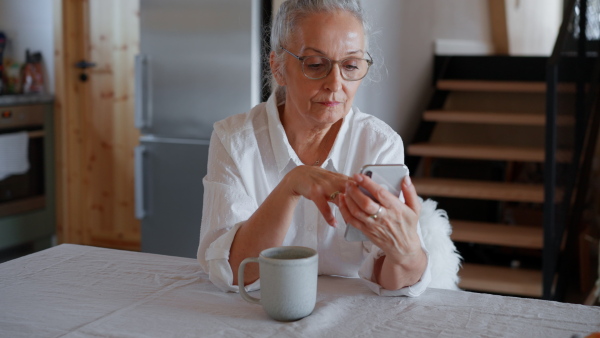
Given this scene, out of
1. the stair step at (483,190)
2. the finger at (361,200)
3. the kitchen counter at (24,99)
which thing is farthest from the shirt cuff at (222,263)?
the kitchen counter at (24,99)

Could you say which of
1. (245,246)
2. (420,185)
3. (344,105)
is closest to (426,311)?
(245,246)

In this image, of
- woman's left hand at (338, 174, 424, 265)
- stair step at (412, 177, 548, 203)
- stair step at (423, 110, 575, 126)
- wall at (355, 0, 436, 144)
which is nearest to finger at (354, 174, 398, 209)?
woman's left hand at (338, 174, 424, 265)

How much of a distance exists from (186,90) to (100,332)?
2249 mm

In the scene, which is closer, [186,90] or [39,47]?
[186,90]

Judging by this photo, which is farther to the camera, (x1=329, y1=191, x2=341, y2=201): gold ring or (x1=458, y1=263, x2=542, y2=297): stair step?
(x1=458, y1=263, x2=542, y2=297): stair step

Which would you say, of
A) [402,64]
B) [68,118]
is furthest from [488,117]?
[68,118]

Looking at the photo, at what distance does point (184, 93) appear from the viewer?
3.16 metres

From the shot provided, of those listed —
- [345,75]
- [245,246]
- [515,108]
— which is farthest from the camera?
[515,108]

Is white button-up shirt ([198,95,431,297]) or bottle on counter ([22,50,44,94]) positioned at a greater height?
bottle on counter ([22,50,44,94])

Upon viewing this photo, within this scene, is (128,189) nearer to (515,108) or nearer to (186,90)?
(186,90)

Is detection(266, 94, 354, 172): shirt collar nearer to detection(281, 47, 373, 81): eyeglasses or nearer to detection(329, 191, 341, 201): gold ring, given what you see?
detection(281, 47, 373, 81): eyeglasses

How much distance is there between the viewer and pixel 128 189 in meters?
4.07

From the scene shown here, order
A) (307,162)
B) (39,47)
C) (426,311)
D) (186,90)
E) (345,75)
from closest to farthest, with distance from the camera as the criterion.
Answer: (426,311) → (345,75) → (307,162) → (186,90) → (39,47)

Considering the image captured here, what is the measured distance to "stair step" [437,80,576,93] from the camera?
4043mm
